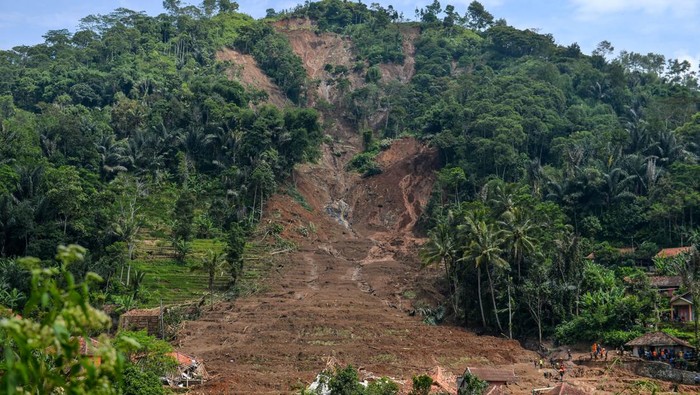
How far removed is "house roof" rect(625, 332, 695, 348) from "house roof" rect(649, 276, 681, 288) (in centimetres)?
749

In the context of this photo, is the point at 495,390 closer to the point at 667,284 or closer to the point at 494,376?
the point at 494,376

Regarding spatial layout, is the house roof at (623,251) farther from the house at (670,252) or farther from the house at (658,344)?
the house at (658,344)

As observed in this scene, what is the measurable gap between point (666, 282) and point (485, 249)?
1093cm

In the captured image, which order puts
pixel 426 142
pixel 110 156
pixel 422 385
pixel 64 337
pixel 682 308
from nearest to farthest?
pixel 64 337 → pixel 422 385 → pixel 682 308 → pixel 110 156 → pixel 426 142

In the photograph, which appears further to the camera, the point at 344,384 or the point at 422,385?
the point at 422,385

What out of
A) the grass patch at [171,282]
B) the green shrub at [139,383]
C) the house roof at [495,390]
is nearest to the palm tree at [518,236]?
the house roof at [495,390]

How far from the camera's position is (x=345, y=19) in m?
117

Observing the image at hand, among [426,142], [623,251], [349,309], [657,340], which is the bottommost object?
[349,309]

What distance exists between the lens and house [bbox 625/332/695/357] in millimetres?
37062

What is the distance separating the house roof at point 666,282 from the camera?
4538 centimetres

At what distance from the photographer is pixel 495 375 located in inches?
1320

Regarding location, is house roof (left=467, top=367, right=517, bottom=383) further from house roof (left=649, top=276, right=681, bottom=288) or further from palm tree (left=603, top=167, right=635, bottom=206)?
palm tree (left=603, top=167, right=635, bottom=206)

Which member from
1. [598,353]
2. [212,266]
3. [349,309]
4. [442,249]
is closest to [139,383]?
[212,266]

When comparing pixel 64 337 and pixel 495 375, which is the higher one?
pixel 64 337
